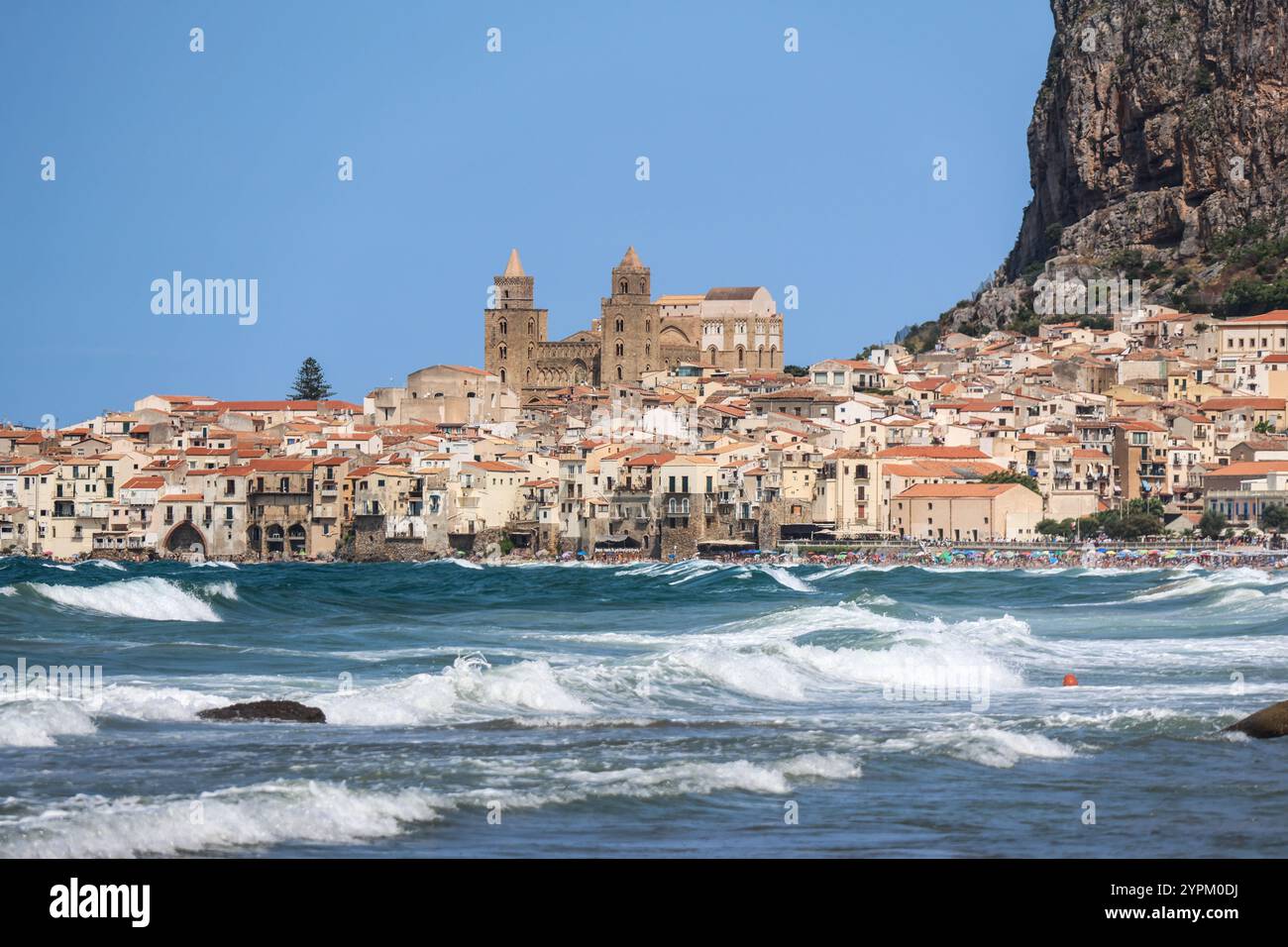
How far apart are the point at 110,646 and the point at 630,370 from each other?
122 metres

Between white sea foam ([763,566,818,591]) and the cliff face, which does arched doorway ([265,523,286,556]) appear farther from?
the cliff face

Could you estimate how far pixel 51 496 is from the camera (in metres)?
106

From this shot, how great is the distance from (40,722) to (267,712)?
2973mm

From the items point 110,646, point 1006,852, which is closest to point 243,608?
point 110,646

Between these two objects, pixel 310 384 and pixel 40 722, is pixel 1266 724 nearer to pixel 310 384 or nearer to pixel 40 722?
pixel 40 722

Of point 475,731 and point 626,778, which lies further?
point 475,731

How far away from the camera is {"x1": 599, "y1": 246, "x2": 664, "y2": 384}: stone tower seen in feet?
531

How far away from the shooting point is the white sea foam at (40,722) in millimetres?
24500

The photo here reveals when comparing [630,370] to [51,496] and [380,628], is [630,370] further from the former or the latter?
[380,628]

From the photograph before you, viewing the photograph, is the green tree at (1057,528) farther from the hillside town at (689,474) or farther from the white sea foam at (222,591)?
the white sea foam at (222,591)

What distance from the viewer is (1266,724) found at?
2588 cm

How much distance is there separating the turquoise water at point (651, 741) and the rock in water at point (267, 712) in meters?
0.32

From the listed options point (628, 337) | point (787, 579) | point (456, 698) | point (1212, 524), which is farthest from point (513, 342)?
point (456, 698)

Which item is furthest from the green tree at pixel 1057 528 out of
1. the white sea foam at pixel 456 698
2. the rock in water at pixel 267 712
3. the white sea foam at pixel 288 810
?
the white sea foam at pixel 288 810
